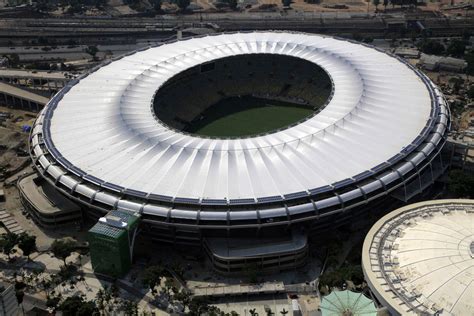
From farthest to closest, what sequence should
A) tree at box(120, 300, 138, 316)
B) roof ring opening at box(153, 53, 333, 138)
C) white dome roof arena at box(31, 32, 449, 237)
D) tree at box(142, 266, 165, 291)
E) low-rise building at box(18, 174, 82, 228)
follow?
roof ring opening at box(153, 53, 333, 138) → low-rise building at box(18, 174, 82, 228) → white dome roof arena at box(31, 32, 449, 237) → tree at box(142, 266, 165, 291) → tree at box(120, 300, 138, 316)

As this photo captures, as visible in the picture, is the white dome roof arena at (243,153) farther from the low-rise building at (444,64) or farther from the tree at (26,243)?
the low-rise building at (444,64)

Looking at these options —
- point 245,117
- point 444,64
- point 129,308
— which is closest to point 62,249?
point 129,308

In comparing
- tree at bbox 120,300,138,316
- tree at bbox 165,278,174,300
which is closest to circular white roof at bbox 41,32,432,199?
tree at bbox 165,278,174,300

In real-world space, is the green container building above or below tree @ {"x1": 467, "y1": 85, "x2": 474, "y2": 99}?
below

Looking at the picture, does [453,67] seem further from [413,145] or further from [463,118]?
[413,145]

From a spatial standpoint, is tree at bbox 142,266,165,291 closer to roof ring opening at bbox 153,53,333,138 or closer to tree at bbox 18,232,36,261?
tree at bbox 18,232,36,261

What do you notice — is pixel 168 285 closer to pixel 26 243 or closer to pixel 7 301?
pixel 7 301
